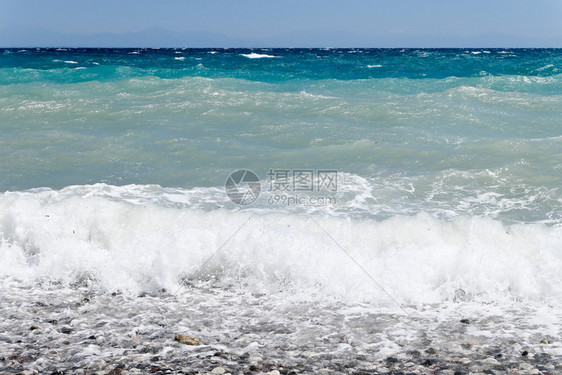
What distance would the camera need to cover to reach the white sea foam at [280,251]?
19.1 feet

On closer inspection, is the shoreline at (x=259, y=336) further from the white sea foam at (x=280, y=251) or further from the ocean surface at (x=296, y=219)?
the white sea foam at (x=280, y=251)

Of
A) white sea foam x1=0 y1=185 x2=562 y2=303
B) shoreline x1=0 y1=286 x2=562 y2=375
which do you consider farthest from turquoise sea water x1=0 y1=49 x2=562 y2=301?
shoreline x1=0 y1=286 x2=562 y2=375

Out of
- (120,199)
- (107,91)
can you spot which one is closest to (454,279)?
(120,199)

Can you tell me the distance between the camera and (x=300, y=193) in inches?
347

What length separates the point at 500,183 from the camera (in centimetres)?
920

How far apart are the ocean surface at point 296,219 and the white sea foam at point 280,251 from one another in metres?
0.02

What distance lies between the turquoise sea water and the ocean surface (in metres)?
0.03

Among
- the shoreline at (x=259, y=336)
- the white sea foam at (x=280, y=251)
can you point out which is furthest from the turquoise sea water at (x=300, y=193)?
the shoreline at (x=259, y=336)

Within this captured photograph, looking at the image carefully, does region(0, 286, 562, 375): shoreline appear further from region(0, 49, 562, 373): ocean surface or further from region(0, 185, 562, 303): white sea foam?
region(0, 185, 562, 303): white sea foam

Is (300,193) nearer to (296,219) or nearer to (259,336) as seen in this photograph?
(296,219)

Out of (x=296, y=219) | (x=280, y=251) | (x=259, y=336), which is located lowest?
(x=259, y=336)

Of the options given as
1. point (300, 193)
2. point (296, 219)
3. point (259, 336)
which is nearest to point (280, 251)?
point (296, 219)

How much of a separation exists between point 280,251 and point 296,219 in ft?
3.41

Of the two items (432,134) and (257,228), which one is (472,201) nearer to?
(257,228)
